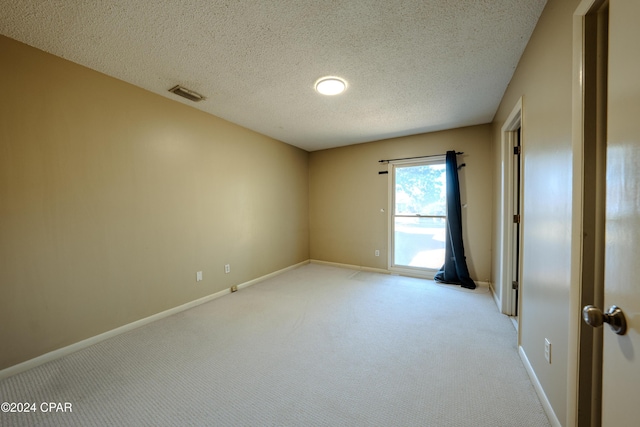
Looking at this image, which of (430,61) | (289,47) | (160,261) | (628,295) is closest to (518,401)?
(628,295)

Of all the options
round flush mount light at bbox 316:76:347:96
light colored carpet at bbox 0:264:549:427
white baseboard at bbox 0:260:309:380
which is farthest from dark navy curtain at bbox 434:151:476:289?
white baseboard at bbox 0:260:309:380

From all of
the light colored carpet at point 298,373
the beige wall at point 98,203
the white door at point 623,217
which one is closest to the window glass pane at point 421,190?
the light colored carpet at point 298,373

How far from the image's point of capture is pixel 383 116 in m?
3.18

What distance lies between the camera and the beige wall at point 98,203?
1755 mm

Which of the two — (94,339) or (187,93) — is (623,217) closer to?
(187,93)

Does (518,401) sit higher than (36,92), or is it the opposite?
(36,92)

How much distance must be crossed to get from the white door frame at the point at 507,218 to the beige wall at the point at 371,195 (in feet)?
3.30

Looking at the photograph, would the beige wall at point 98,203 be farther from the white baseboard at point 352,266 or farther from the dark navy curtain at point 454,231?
the dark navy curtain at point 454,231

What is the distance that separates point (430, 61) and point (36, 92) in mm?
3157

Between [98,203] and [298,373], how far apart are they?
7.49 feet

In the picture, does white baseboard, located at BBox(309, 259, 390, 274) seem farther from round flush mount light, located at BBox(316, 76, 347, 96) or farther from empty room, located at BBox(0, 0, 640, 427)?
round flush mount light, located at BBox(316, 76, 347, 96)

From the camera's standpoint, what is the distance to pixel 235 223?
3492 mm

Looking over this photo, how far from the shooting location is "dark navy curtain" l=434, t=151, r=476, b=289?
357 centimetres

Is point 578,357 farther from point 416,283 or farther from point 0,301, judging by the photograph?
point 0,301
